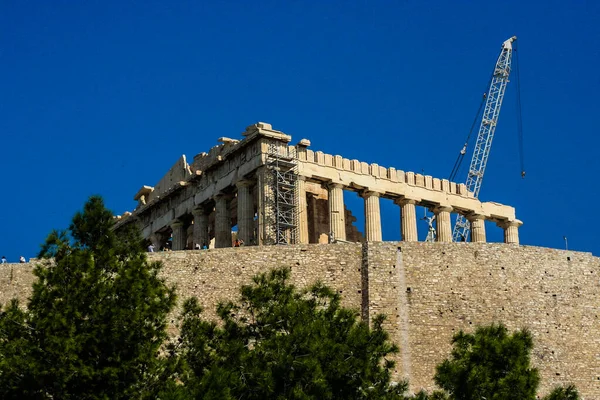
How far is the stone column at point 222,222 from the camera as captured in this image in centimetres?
6475

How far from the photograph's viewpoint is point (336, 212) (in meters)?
63.9

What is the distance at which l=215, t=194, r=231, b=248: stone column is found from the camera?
6475cm

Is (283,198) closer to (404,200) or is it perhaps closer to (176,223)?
(404,200)

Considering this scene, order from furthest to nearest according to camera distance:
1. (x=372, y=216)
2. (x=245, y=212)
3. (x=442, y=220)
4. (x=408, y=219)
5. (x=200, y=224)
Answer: (x=442, y=220), (x=200, y=224), (x=408, y=219), (x=372, y=216), (x=245, y=212)

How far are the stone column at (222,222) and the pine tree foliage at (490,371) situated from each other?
28.0 meters

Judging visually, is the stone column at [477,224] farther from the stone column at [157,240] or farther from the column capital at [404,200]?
the stone column at [157,240]

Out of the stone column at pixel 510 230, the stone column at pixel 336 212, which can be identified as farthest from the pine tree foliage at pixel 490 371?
the stone column at pixel 510 230

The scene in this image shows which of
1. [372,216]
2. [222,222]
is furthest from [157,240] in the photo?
[372,216]

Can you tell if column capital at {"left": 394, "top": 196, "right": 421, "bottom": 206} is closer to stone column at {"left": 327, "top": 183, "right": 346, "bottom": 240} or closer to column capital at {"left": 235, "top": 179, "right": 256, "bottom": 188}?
stone column at {"left": 327, "top": 183, "right": 346, "bottom": 240}

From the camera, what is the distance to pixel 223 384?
3353cm

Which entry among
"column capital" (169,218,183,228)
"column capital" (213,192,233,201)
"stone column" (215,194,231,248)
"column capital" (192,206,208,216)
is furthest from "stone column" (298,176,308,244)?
"column capital" (169,218,183,228)

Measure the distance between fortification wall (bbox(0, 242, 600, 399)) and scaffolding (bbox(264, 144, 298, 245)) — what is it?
1406 cm

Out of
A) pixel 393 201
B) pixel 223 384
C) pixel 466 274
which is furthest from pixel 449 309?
pixel 393 201

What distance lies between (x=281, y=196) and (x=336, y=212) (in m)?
3.34
